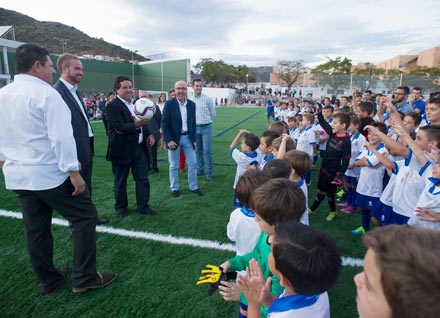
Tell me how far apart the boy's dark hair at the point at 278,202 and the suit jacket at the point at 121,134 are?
267cm

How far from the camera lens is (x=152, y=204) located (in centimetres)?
441

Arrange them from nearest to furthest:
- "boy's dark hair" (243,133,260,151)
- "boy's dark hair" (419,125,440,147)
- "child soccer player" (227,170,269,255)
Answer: "child soccer player" (227,170,269,255)
"boy's dark hair" (419,125,440,147)
"boy's dark hair" (243,133,260,151)

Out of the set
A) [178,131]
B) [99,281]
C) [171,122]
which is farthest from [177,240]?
[171,122]

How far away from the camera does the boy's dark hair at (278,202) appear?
A: 59.0 inches

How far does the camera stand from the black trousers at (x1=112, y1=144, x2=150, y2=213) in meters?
3.91

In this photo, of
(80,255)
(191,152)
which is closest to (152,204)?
(191,152)

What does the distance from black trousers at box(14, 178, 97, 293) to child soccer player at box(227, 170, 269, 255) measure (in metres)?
1.37

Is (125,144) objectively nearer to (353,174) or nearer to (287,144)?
(287,144)

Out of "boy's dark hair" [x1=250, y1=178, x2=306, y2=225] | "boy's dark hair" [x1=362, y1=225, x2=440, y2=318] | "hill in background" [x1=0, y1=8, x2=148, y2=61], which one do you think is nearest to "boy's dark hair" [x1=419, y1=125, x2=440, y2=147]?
"boy's dark hair" [x1=250, y1=178, x2=306, y2=225]

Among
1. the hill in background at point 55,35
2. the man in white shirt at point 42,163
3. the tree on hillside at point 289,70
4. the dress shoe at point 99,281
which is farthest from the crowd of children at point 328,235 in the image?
the hill in background at point 55,35

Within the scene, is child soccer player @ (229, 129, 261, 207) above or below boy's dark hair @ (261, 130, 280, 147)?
below

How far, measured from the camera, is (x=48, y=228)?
240 cm

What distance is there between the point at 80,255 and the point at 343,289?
→ 2.50 m

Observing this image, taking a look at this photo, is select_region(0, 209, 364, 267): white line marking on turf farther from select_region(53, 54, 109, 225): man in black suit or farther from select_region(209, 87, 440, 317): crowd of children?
select_region(53, 54, 109, 225): man in black suit
